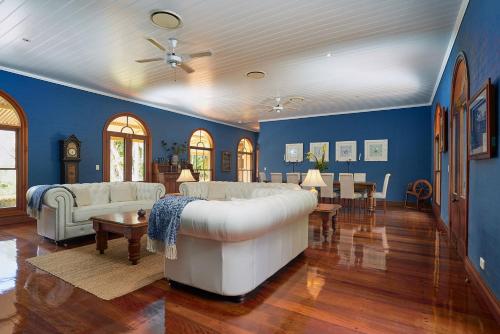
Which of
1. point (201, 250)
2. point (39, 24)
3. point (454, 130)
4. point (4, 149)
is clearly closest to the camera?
point (201, 250)

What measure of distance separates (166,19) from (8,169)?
4.48 meters

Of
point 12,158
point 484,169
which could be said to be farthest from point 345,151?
point 12,158

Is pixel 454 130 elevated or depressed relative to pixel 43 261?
elevated

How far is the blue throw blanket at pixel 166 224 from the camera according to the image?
7.61 ft

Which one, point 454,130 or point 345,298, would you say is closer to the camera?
point 345,298

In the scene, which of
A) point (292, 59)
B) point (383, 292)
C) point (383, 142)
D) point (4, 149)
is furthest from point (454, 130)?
point (4, 149)

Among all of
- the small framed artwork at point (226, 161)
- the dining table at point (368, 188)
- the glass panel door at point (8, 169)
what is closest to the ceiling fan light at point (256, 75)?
the dining table at point (368, 188)

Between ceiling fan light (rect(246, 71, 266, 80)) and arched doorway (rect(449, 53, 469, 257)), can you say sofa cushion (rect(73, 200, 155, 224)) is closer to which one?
ceiling fan light (rect(246, 71, 266, 80))

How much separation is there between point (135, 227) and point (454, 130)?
4.59 meters

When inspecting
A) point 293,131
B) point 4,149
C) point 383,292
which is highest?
point 293,131

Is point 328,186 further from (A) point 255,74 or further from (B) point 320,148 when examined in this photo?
(A) point 255,74

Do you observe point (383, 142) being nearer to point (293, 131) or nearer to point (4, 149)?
point (293, 131)

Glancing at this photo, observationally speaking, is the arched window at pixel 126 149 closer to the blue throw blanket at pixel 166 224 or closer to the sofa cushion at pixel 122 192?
the sofa cushion at pixel 122 192

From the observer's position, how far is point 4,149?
530cm
